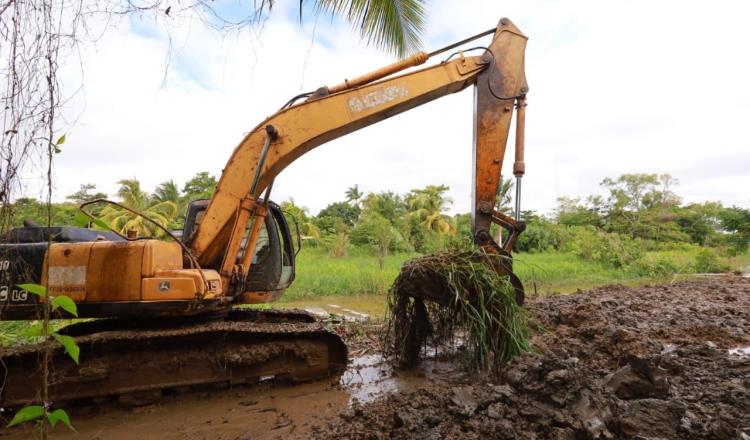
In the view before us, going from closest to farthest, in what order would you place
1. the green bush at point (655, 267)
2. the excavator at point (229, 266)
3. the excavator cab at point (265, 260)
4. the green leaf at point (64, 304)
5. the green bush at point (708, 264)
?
the green leaf at point (64, 304)
the excavator at point (229, 266)
the excavator cab at point (265, 260)
the green bush at point (655, 267)
the green bush at point (708, 264)

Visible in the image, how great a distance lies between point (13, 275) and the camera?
3600 mm

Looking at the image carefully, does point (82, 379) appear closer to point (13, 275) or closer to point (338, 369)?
point (13, 275)

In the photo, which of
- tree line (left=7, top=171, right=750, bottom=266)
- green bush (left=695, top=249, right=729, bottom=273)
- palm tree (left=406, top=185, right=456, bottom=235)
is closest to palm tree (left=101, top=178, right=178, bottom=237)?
tree line (left=7, top=171, right=750, bottom=266)

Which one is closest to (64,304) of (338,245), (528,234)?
(338,245)

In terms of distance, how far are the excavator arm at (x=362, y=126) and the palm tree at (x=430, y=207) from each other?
21382 mm

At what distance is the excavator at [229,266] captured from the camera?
3625 mm

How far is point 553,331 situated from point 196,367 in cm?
371

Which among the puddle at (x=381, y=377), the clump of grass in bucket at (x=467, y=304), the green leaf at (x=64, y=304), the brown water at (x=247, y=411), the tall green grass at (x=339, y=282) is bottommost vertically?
the brown water at (x=247, y=411)

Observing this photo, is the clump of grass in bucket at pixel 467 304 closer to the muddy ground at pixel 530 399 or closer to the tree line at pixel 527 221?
the muddy ground at pixel 530 399

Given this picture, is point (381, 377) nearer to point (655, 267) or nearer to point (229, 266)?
point (229, 266)

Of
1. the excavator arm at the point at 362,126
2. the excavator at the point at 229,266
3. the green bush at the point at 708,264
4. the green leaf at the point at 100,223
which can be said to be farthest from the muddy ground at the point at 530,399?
the green bush at the point at 708,264

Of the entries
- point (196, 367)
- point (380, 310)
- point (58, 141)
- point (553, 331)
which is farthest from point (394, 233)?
point (58, 141)

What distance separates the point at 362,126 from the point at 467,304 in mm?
1970

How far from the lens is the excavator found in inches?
143
